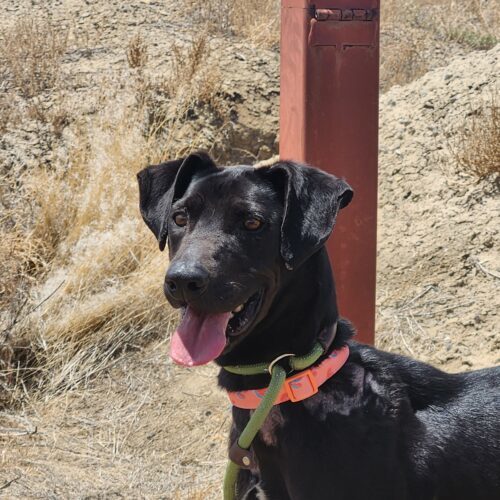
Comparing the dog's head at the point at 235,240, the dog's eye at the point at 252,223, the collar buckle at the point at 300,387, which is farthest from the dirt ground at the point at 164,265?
the dog's eye at the point at 252,223

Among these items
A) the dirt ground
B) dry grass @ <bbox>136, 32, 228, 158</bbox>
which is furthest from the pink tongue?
dry grass @ <bbox>136, 32, 228, 158</bbox>

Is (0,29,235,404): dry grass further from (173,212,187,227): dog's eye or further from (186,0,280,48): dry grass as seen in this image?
(173,212,187,227): dog's eye

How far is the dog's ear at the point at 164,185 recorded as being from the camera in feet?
10.1

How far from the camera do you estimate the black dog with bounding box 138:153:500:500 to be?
8.77 ft

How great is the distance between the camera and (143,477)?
4152mm

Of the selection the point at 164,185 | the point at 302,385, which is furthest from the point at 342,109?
the point at 302,385

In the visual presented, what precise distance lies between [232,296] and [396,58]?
6.83 metres

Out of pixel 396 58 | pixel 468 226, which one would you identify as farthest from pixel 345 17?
pixel 396 58

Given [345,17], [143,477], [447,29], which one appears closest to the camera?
[345,17]

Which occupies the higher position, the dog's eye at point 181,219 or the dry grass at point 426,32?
the dog's eye at point 181,219

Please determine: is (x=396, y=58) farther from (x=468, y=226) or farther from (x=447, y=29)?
(x=468, y=226)

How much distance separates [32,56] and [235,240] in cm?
527

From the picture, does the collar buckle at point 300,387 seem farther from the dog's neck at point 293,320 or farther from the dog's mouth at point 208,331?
the dog's mouth at point 208,331

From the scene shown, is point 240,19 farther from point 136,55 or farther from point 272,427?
point 272,427
